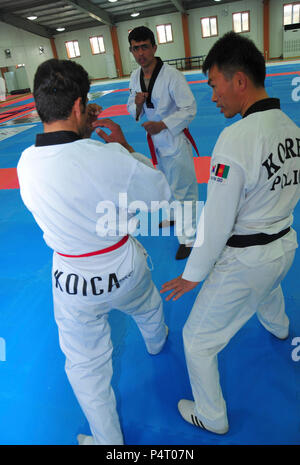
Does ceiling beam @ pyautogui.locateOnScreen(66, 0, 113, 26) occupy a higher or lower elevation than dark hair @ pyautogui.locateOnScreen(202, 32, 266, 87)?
higher

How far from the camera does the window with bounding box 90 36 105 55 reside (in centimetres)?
2526

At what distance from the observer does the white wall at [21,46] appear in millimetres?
21562

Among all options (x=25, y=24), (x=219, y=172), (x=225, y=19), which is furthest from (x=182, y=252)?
(x=25, y=24)

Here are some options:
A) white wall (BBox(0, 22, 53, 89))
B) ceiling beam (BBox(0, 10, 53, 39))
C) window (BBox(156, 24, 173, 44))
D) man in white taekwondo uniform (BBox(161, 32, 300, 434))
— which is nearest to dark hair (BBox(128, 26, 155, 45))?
man in white taekwondo uniform (BBox(161, 32, 300, 434))

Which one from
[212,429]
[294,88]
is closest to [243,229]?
[212,429]

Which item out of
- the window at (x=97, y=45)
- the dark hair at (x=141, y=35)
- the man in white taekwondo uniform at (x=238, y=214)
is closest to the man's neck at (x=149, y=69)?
the dark hair at (x=141, y=35)

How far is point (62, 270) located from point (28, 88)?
26.7m

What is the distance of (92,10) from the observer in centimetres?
2106

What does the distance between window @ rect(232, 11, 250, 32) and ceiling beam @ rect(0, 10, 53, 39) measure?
1453 centimetres

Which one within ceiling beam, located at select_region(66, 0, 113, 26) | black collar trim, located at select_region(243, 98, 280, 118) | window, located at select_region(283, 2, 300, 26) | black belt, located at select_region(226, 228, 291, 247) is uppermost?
ceiling beam, located at select_region(66, 0, 113, 26)

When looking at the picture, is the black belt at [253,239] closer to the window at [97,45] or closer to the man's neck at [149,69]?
the man's neck at [149,69]

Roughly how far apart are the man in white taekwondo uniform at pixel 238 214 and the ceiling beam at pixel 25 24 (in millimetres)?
25427

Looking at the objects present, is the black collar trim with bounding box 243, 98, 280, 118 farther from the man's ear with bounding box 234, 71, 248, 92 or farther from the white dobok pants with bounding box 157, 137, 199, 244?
the white dobok pants with bounding box 157, 137, 199, 244

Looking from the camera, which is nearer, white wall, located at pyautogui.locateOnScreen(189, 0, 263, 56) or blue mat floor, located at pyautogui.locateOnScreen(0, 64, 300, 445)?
blue mat floor, located at pyautogui.locateOnScreen(0, 64, 300, 445)
